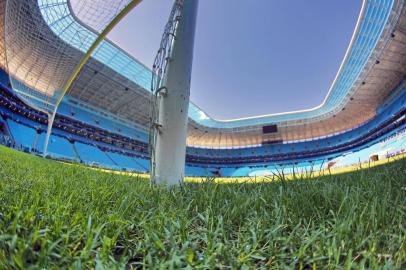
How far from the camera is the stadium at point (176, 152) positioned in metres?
1.24

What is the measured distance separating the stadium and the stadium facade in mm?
232

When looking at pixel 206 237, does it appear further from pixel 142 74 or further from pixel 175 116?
pixel 142 74

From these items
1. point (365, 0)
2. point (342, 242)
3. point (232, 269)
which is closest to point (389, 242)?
point (342, 242)

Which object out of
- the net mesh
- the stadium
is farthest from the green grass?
the net mesh

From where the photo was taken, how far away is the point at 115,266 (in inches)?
38.4

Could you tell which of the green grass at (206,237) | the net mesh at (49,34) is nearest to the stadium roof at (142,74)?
the net mesh at (49,34)

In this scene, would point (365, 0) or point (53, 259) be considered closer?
point (53, 259)

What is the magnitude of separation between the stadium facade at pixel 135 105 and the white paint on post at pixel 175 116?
9024 millimetres

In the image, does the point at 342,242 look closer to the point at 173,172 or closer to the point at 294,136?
the point at 173,172

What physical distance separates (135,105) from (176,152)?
5075 centimetres

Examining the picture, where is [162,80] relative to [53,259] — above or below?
above

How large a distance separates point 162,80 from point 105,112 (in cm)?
5307

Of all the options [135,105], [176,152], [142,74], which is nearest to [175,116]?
[176,152]

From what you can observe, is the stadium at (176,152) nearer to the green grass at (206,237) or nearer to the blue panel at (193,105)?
the green grass at (206,237)
